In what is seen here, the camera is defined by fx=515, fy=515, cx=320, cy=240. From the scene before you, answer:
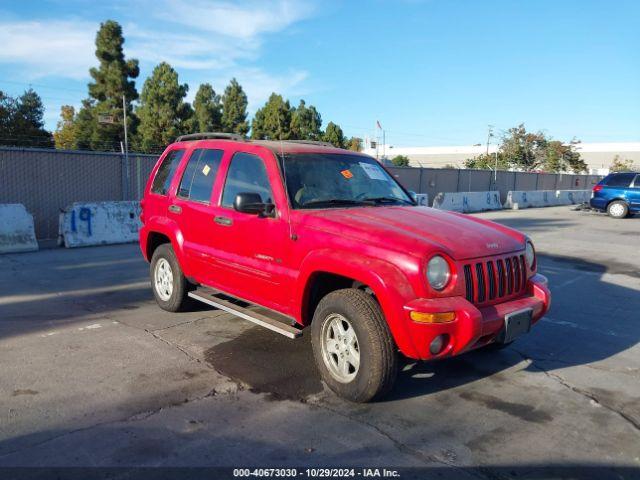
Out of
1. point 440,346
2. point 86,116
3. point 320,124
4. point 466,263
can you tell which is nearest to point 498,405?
point 440,346

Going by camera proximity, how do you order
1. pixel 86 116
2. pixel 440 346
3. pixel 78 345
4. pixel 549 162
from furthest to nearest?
1. pixel 549 162
2. pixel 86 116
3. pixel 78 345
4. pixel 440 346

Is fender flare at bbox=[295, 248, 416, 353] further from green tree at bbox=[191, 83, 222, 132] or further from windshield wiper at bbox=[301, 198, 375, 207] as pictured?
green tree at bbox=[191, 83, 222, 132]

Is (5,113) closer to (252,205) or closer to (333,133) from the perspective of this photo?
(333,133)

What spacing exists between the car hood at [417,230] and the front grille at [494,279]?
83 mm

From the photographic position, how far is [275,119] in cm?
4484

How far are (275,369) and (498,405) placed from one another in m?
1.86

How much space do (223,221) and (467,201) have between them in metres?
20.4

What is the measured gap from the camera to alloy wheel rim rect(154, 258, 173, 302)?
19.9 feet

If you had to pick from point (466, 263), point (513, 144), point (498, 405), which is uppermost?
point (513, 144)

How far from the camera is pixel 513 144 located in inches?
2104

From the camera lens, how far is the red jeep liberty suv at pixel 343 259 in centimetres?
356

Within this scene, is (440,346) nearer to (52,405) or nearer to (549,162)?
(52,405)

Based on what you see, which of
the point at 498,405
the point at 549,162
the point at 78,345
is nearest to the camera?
the point at 498,405

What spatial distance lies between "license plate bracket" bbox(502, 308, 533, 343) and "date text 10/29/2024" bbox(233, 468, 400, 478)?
55.2 inches
